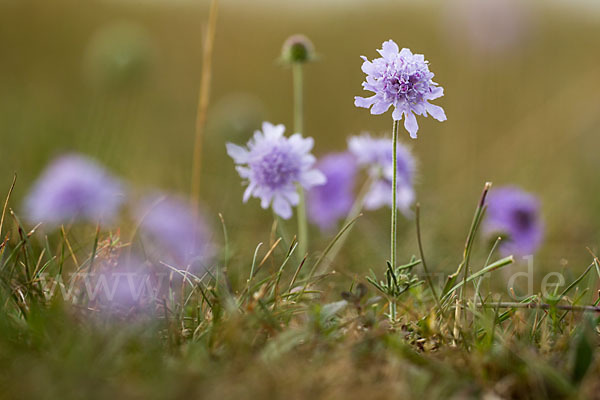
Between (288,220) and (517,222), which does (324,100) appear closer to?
(288,220)

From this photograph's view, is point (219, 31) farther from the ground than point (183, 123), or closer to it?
farther from the ground

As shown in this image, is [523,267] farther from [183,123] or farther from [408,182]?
[183,123]

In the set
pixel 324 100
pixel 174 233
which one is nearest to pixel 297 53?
pixel 174 233

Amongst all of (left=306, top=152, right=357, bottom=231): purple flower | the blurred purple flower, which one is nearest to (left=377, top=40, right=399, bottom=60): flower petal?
the blurred purple flower

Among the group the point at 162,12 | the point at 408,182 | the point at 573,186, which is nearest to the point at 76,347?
the point at 408,182

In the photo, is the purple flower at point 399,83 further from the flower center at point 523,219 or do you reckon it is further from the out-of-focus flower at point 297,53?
the flower center at point 523,219
